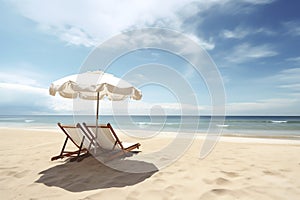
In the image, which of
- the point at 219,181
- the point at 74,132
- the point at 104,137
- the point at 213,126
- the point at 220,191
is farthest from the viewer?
the point at 213,126

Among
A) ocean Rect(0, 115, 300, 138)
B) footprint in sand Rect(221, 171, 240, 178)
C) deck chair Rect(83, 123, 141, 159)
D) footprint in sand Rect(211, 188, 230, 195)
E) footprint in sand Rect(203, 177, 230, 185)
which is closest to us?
footprint in sand Rect(211, 188, 230, 195)

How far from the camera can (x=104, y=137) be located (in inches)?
178

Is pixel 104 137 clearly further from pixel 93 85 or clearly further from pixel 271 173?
pixel 271 173

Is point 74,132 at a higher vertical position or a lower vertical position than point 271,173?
higher

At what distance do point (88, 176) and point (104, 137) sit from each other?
3.85 ft

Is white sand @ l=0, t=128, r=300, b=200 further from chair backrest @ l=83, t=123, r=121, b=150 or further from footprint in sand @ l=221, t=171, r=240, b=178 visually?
chair backrest @ l=83, t=123, r=121, b=150

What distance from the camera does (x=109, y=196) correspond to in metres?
2.61

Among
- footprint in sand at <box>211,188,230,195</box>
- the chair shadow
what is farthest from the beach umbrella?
footprint in sand at <box>211,188,230,195</box>

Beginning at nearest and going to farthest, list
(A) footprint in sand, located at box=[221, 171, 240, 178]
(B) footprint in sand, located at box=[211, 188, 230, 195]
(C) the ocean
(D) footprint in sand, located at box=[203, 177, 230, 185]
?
(B) footprint in sand, located at box=[211, 188, 230, 195] < (D) footprint in sand, located at box=[203, 177, 230, 185] < (A) footprint in sand, located at box=[221, 171, 240, 178] < (C) the ocean

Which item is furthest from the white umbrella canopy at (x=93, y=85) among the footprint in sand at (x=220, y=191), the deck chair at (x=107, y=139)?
the footprint in sand at (x=220, y=191)

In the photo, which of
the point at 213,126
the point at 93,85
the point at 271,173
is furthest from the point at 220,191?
the point at 213,126

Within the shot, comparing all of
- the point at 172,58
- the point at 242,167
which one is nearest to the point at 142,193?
the point at 242,167

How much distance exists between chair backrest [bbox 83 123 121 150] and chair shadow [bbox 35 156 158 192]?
502 mm

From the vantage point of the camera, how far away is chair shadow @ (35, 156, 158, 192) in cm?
303
